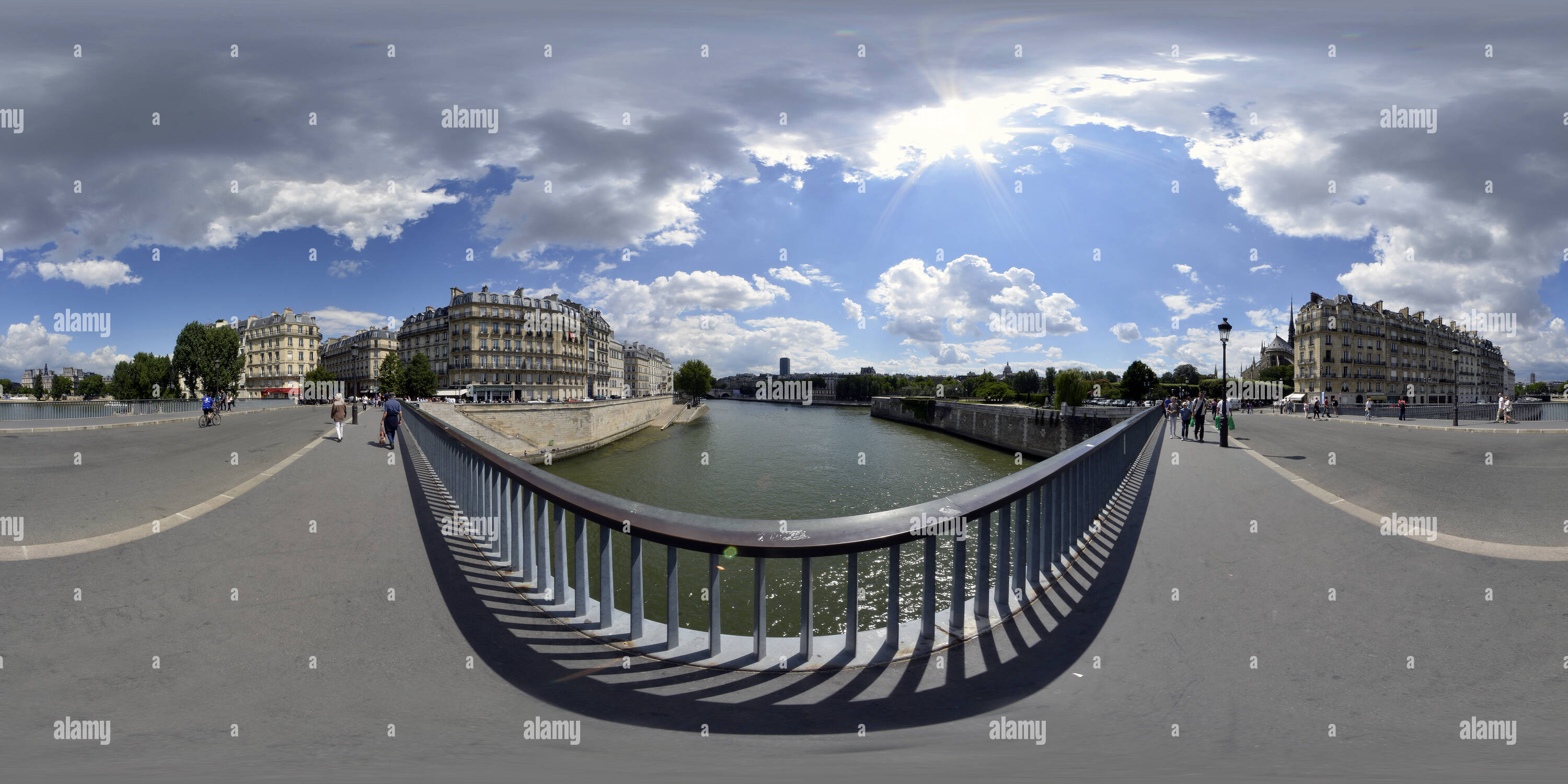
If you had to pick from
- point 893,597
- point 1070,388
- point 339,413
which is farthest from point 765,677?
point 1070,388

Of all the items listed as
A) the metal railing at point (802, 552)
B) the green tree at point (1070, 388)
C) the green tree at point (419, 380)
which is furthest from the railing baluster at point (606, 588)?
the green tree at point (419, 380)

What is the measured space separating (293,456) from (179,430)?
1537 centimetres

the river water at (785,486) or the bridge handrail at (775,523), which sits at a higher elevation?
the bridge handrail at (775,523)

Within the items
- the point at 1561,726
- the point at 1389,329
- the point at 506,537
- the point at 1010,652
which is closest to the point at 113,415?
the point at 506,537

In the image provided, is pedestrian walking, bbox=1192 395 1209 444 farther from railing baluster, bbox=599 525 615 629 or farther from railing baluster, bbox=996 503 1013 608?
railing baluster, bbox=599 525 615 629

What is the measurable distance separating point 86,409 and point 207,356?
135ft

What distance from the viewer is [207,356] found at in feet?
210

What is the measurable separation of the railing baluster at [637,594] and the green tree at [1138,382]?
94.9 m

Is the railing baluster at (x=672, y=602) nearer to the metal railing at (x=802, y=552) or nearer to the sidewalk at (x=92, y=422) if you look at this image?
the metal railing at (x=802, y=552)

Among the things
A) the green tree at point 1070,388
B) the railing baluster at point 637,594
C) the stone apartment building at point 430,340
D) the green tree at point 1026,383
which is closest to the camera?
the railing baluster at point 637,594

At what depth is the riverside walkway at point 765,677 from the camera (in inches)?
95.3

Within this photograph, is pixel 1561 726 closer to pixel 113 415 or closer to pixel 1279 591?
pixel 1279 591

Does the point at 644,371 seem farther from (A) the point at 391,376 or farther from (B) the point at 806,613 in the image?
(B) the point at 806,613

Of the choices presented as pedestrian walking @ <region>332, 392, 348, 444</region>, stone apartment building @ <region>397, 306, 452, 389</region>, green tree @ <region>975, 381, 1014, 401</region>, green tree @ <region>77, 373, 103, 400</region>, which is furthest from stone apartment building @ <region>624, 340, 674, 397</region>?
pedestrian walking @ <region>332, 392, 348, 444</region>
